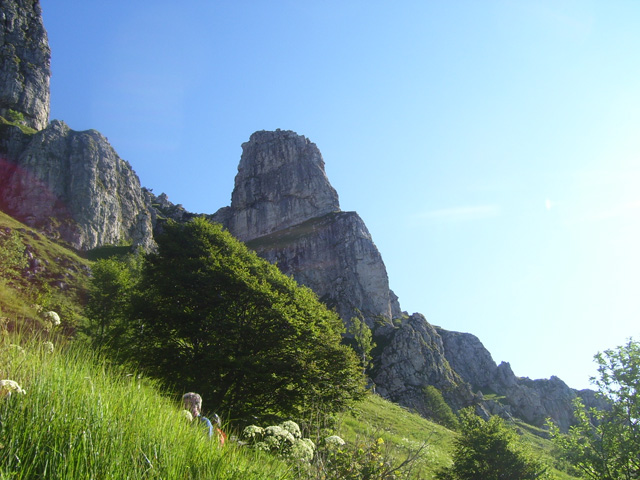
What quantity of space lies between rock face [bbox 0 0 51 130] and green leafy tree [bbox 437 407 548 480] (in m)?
136

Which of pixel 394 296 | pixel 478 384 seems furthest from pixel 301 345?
pixel 478 384

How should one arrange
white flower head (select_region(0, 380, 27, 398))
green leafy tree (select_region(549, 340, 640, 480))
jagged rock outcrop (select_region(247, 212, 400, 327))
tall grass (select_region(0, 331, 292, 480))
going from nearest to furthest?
tall grass (select_region(0, 331, 292, 480)) → white flower head (select_region(0, 380, 27, 398)) → green leafy tree (select_region(549, 340, 640, 480)) → jagged rock outcrop (select_region(247, 212, 400, 327))

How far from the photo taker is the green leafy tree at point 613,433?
13.7m

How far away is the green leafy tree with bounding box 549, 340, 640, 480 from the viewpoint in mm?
13742

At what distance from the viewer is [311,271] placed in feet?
421

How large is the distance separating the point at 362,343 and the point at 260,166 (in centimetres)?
9997

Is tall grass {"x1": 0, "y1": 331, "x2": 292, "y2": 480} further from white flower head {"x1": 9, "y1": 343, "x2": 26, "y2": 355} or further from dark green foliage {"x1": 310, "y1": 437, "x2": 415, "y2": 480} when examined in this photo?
dark green foliage {"x1": 310, "y1": 437, "x2": 415, "y2": 480}

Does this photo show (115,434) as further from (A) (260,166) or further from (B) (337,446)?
(A) (260,166)

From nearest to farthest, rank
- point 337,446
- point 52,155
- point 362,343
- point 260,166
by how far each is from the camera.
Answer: point 337,446 < point 362,343 < point 52,155 < point 260,166

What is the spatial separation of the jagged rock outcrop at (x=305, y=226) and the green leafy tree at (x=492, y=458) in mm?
97677

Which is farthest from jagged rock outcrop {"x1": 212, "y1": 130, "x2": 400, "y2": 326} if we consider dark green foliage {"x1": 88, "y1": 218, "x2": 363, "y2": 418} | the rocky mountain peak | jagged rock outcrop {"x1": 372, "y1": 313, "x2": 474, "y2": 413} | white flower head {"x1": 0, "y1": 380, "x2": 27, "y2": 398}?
white flower head {"x1": 0, "y1": 380, "x2": 27, "y2": 398}

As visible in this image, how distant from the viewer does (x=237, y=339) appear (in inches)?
628

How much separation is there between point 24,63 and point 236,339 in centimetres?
14139

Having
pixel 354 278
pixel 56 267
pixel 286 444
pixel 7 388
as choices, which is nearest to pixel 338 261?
pixel 354 278
